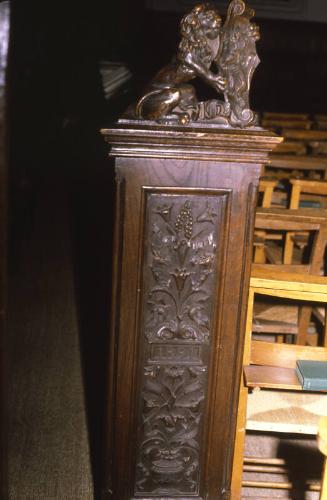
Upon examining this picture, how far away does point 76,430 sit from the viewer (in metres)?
2.77

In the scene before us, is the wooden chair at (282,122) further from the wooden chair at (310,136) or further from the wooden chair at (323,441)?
the wooden chair at (323,441)

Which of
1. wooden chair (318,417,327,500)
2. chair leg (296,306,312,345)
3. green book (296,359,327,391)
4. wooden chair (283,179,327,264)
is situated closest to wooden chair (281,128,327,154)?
wooden chair (283,179,327,264)

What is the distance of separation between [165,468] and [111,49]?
26.4 feet

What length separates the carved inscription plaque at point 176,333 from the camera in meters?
1.75

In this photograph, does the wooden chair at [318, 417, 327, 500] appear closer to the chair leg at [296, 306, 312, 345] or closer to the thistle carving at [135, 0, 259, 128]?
the thistle carving at [135, 0, 259, 128]

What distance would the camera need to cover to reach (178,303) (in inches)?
71.4

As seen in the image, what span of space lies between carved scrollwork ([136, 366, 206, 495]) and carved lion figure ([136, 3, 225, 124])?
2.24 feet

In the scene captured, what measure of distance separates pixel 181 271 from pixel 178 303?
0.09m

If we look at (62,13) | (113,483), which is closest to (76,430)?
(113,483)

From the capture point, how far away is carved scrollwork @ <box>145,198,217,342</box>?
1.75 m

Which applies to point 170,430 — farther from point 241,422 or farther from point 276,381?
point 276,381

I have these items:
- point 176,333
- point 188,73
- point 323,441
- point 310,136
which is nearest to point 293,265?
point 176,333

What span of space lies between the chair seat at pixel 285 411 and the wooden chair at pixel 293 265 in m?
0.63

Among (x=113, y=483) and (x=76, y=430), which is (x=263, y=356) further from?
(x=76, y=430)
